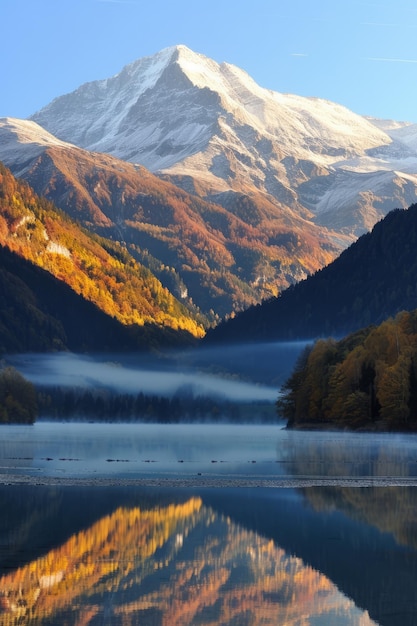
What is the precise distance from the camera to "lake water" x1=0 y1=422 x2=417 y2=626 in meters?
38.0

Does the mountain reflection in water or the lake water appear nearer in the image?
the mountain reflection in water

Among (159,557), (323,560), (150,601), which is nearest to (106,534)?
A: (159,557)

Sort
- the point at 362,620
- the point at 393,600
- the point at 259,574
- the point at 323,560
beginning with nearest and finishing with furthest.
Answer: the point at 362,620 < the point at 393,600 < the point at 259,574 < the point at 323,560

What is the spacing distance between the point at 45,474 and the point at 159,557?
40.7m

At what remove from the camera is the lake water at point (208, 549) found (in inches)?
1497

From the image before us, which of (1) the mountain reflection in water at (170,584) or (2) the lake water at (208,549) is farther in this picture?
(2) the lake water at (208,549)

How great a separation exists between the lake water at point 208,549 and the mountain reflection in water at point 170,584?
0.06m

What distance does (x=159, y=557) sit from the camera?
46.1 m

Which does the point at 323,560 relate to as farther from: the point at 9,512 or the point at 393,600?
the point at 9,512

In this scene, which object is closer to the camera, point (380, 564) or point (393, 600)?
point (393, 600)

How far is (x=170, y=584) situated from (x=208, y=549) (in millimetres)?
6800

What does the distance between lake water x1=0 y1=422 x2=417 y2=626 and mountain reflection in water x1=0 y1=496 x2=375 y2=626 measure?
61 mm

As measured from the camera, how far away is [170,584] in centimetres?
4134

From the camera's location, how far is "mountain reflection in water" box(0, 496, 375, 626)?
37125mm
